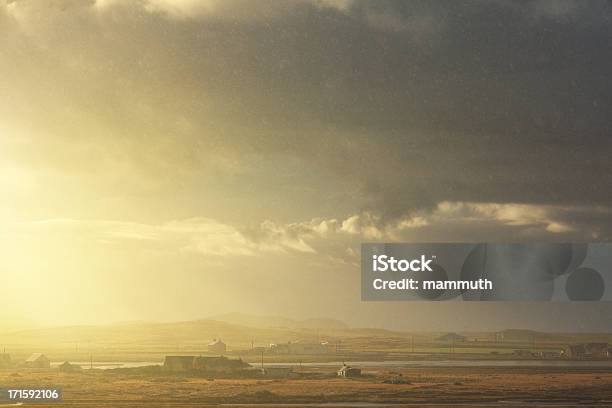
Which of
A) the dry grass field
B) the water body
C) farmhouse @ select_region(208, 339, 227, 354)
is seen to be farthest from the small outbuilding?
farmhouse @ select_region(208, 339, 227, 354)

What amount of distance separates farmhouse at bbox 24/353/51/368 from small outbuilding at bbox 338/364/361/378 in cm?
1840

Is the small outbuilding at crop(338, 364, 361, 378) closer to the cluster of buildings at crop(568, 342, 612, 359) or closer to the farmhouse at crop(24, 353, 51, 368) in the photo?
the farmhouse at crop(24, 353, 51, 368)

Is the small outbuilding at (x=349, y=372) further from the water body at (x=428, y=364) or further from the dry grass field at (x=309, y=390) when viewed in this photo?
the water body at (x=428, y=364)

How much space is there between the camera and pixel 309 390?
136ft

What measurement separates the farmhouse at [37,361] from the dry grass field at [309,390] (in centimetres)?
134

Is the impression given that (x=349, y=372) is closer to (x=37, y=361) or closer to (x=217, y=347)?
(x=217, y=347)

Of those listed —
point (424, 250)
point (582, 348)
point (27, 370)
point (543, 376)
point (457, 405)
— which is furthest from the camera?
point (582, 348)

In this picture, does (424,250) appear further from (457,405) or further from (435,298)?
(457,405)

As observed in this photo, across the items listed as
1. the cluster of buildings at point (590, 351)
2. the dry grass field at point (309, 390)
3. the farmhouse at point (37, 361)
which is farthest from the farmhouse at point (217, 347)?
the cluster of buildings at point (590, 351)

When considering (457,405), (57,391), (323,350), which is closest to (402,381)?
(457,405)

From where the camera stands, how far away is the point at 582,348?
2269 inches

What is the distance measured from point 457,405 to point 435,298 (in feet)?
22.0

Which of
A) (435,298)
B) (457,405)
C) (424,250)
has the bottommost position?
(457,405)

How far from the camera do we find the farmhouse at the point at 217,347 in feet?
165
